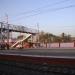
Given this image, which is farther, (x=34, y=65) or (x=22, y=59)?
(x=22, y=59)

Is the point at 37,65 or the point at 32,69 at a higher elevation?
the point at 37,65

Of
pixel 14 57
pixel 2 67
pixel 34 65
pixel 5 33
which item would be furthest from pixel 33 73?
pixel 5 33

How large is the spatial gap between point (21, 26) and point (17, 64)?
57103 millimetres

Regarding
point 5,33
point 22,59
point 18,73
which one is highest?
point 5,33

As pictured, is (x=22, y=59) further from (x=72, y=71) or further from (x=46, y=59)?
(x=72, y=71)

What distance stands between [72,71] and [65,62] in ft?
0.99

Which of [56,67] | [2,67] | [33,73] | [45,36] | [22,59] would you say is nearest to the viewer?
[56,67]

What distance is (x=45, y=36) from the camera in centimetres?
10250

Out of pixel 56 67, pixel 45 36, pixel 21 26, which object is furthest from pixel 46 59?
pixel 45 36

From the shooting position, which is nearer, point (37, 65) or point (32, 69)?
point (37, 65)

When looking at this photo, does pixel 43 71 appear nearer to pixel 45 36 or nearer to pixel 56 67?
pixel 56 67

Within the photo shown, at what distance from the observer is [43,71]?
6.75 metres

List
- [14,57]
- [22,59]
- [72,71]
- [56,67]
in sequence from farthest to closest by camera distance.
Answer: [14,57] → [22,59] → [56,67] → [72,71]

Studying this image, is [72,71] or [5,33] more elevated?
[5,33]
